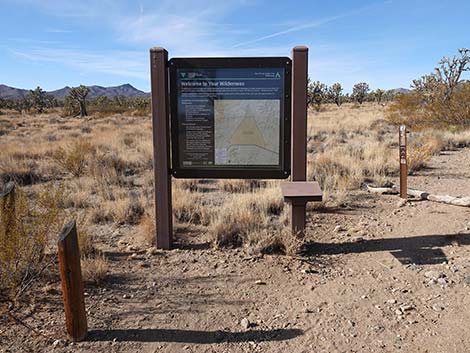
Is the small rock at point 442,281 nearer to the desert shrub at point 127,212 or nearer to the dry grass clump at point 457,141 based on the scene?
the desert shrub at point 127,212

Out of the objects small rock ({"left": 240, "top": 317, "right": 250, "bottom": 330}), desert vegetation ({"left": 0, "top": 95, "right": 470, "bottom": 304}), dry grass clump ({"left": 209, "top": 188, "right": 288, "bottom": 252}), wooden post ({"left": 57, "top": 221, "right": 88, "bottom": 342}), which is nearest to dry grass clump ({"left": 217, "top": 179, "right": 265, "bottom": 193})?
desert vegetation ({"left": 0, "top": 95, "right": 470, "bottom": 304})

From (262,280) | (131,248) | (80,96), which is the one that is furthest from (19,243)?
(80,96)

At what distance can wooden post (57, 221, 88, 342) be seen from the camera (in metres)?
2.93

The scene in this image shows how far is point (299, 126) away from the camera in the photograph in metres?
4.93

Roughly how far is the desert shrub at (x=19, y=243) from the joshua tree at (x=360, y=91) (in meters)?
64.9

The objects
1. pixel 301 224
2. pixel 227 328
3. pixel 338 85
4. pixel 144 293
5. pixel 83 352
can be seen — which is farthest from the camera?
pixel 338 85

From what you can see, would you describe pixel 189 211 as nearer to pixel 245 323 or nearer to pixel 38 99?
pixel 245 323

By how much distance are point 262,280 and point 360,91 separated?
211 feet

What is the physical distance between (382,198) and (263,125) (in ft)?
12.1

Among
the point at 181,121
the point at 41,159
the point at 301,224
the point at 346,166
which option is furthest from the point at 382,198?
the point at 41,159

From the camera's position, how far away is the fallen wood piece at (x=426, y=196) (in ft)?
21.1

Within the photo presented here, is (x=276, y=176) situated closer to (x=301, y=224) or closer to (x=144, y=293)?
(x=301, y=224)

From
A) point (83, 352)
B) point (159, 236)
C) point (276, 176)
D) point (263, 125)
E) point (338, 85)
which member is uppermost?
point (338, 85)

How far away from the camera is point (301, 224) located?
5.04 meters
